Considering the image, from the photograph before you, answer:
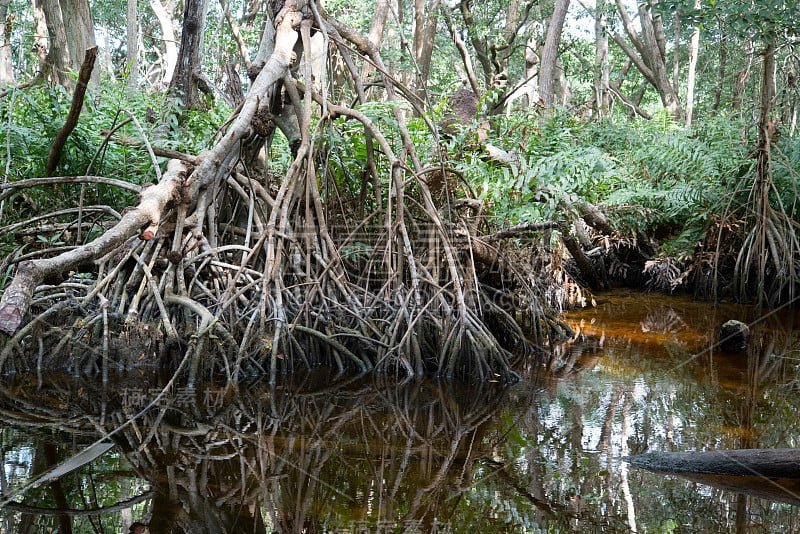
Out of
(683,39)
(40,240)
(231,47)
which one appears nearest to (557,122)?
(40,240)

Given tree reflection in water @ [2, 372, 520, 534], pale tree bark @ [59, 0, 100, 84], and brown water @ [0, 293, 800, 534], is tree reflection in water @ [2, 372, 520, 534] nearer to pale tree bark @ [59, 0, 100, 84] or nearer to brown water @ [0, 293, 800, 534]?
brown water @ [0, 293, 800, 534]

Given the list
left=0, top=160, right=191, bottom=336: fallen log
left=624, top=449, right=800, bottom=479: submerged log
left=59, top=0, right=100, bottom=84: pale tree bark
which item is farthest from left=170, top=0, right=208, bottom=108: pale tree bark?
left=624, top=449, right=800, bottom=479: submerged log

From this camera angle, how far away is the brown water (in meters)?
2.81

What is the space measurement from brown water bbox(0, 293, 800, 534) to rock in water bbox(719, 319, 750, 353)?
0.48 m

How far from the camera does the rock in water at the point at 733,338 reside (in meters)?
6.23

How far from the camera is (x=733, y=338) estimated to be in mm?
6250

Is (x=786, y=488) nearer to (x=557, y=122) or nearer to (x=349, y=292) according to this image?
(x=349, y=292)

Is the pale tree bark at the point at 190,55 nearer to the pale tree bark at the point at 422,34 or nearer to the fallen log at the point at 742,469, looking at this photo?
the fallen log at the point at 742,469

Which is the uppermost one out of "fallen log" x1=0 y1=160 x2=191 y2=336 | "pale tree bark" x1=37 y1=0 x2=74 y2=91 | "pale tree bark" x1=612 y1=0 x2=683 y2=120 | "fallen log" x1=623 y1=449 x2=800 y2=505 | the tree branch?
"pale tree bark" x1=612 y1=0 x2=683 y2=120

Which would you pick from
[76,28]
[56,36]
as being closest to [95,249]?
[56,36]

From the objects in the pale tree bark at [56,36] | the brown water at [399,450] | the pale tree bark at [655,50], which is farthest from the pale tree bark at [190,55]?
the pale tree bark at [655,50]

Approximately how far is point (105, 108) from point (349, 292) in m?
3.28

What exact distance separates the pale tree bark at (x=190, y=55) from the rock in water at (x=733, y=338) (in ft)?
18.1

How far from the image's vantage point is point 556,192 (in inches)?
252
